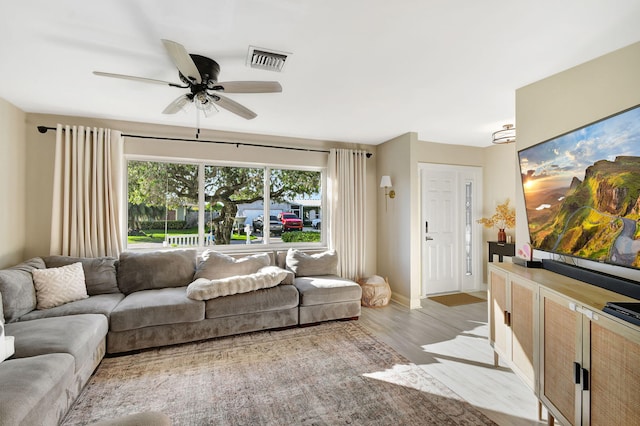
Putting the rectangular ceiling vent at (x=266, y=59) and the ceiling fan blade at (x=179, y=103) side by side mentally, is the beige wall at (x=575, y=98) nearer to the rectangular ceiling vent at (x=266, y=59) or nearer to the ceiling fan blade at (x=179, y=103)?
the rectangular ceiling vent at (x=266, y=59)

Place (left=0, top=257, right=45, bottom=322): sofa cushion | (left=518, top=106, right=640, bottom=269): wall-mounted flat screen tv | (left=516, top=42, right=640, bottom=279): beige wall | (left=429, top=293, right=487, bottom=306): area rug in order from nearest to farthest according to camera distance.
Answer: (left=518, top=106, right=640, bottom=269): wall-mounted flat screen tv → (left=516, top=42, right=640, bottom=279): beige wall → (left=0, top=257, right=45, bottom=322): sofa cushion → (left=429, top=293, right=487, bottom=306): area rug

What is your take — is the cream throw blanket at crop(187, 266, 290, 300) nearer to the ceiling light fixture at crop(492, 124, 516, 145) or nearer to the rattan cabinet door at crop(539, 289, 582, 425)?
the rattan cabinet door at crop(539, 289, 582, 425)

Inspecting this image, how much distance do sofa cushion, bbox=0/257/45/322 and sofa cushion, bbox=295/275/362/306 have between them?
2491 mm

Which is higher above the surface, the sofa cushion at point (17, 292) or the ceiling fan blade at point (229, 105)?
the ceiling fan blade at point (229, 105)

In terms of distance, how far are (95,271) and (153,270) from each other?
0.55 metres

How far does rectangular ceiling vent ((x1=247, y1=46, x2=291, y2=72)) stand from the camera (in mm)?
2051

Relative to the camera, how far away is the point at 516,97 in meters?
2.70

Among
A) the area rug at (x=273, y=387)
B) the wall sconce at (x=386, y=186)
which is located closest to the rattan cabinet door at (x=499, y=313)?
the area rug at (x=273, y=387)

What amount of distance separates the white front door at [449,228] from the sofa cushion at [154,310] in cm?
340

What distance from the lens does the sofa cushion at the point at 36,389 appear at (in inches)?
55.8

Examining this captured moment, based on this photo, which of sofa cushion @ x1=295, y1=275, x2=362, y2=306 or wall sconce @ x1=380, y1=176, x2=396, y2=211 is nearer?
sofa cushion @ x1=295, y1=275, x2=362, y2=306

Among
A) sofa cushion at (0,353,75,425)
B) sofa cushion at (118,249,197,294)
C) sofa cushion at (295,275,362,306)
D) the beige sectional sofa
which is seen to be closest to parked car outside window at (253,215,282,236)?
the beige sectional sofa

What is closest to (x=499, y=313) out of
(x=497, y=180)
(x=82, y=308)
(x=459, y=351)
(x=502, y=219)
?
(x=459, y=351)

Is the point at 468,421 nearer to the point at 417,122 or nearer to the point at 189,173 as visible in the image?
the point at 417,122
